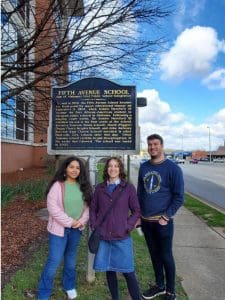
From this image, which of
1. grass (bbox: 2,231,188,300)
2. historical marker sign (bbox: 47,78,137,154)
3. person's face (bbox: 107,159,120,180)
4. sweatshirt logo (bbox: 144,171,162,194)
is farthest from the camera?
historical marker sign (bbox: 47,78,137,154)

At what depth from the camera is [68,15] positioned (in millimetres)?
6578

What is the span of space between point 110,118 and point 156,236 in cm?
162

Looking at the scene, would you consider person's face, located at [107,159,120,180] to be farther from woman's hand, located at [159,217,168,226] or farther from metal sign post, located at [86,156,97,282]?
metal sign post, located at [86,156,97,282]

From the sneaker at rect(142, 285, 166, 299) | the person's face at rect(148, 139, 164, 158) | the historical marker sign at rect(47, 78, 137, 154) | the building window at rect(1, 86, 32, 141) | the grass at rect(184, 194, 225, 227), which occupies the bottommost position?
the grass at rect(184, 194, 225, 227)

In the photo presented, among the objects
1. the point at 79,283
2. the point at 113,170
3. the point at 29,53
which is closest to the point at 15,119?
the point at 29,53

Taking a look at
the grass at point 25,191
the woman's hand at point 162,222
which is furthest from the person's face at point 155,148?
the grass at point 25,191

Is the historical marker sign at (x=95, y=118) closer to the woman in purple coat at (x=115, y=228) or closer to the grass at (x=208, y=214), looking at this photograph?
the woman in purple coat at (x=115, y=228)

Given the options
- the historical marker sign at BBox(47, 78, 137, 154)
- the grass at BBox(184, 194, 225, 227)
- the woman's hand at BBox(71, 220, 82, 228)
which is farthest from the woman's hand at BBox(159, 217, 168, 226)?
the grass at BBox(184, 194, 225, 227)

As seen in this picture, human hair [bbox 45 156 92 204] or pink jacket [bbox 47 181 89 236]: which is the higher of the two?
human hair [bbox 45 156 92 204]

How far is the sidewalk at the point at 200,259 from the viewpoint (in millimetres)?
4922

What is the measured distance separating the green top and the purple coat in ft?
0.64

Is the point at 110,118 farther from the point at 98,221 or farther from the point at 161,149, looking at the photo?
the point at 98,221

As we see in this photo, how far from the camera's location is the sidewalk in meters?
4.92

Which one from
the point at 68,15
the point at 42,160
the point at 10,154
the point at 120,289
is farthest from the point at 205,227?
the point at 42,160
